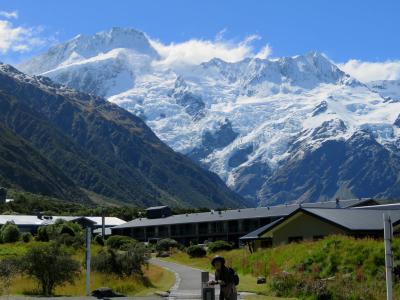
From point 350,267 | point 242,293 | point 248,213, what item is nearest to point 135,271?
point 242,293

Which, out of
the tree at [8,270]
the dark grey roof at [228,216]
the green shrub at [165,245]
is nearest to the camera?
the tree at [8,270]

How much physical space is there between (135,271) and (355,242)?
11207 millimetres

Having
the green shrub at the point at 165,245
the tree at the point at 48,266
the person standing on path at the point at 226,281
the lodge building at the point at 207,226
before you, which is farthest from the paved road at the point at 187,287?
the lodge building at the point at 207,226

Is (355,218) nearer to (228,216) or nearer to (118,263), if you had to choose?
(118,263)

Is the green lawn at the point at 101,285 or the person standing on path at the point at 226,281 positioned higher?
the person standing on path at the point at 226,281

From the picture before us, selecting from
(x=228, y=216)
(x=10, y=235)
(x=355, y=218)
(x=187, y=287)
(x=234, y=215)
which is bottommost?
(x=187, y=287)

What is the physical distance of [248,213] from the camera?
106500mm

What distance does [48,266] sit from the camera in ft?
101

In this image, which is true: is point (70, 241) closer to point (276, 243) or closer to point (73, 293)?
point (276, 243)

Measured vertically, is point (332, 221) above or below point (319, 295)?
above

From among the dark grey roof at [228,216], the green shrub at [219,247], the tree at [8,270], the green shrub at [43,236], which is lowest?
the tree at [8,270]

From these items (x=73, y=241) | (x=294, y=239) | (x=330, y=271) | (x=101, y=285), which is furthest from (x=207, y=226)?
(x=330, y=271)

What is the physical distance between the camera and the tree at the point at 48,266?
30.7 meters

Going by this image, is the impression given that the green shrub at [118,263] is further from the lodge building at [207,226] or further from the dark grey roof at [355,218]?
the lodge building at [207,226]
